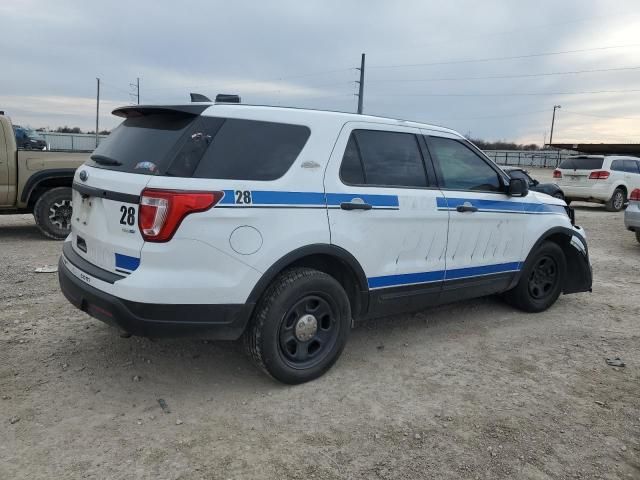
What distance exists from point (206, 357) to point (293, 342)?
0.84 m

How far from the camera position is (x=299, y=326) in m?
3.58

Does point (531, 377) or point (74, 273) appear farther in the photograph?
point (531, 377)

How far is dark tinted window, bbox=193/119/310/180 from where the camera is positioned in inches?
125

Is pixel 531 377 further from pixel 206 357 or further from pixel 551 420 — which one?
pixel 206 357

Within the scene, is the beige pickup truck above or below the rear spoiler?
below

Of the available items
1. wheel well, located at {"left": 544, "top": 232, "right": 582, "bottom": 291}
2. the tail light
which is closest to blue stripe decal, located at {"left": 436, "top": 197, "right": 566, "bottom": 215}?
wheel well, located at {"left": 544, "top": 232, "right": 582, "bottom": 291}

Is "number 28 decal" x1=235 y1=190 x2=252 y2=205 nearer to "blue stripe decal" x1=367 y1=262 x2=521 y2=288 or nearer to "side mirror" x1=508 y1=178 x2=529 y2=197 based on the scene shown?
"blue stripe decal" x1=367 y1=262 x2=521 y2=288

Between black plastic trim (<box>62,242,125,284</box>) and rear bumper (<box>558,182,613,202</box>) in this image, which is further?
rear bumper (<box>558,182,613,202</box>)

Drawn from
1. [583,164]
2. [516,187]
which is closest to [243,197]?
[516,187]

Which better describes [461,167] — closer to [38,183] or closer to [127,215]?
[127,215]

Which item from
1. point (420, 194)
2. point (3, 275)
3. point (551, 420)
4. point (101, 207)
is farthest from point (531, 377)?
point (3, 275)

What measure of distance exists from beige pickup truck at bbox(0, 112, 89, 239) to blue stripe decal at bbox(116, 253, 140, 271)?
18.6 ft

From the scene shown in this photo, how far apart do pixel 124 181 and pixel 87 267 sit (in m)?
0.66

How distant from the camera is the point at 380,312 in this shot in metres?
4.06
